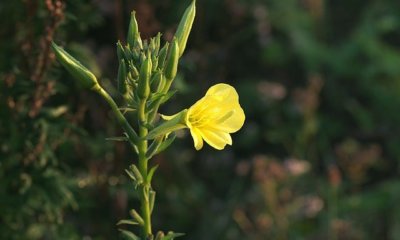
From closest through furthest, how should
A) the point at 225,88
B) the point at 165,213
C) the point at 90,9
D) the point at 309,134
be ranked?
1. the point at 225,88
2. the point at 90,9
3. the point at 165,213
4. the point at 309,134

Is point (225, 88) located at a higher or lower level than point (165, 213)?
lower

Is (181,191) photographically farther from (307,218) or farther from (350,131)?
(350,131)

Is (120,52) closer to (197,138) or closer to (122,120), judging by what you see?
(122,120)

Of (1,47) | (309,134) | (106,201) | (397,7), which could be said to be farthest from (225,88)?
(397,7)

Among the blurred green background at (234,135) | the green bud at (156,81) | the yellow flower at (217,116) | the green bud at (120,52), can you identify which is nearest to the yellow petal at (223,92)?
the yellow flower at (217,116)

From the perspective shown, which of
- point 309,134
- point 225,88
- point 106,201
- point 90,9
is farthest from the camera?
point 309,134

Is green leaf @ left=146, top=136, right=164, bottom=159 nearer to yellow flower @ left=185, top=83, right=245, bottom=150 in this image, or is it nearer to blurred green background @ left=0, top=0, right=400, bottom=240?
yellow flower @ left=185, top=83, right=245, bottom=150
